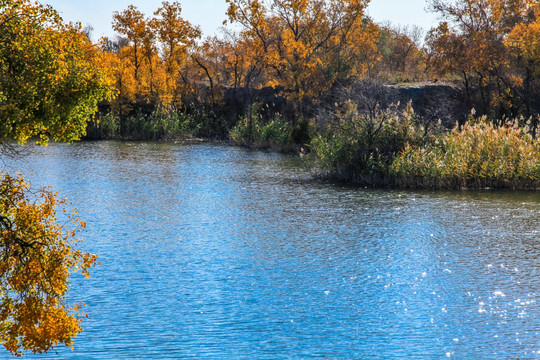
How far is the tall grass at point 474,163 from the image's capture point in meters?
A: 20.5

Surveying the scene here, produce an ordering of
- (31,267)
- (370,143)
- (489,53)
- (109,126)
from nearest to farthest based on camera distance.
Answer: (31,267) < (370,143) < (489,53) < (109,126)

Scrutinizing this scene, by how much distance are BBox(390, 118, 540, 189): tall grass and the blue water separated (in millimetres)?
814

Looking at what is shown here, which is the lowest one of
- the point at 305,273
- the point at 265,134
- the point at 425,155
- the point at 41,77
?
the point at 305,273

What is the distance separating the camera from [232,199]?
19.0 m

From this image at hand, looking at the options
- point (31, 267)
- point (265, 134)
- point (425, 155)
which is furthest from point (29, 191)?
point (265, 134)

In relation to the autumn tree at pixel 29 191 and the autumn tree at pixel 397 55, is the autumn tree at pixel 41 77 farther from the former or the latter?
the autumn tree at pixel 397 55

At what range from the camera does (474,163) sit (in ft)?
68.1

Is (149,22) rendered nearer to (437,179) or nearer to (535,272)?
(437,179)

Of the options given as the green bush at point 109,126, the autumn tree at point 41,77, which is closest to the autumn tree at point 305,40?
the green bush at point 109,126

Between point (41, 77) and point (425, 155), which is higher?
point (41, 77)

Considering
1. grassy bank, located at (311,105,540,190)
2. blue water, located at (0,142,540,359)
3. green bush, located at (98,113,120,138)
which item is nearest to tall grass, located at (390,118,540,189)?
grassy bank, located at (311,105,540,190)

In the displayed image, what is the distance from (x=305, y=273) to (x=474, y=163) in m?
11.7

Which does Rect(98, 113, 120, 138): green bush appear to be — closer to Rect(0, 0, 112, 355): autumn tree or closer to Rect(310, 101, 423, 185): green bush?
Rect(310, 101, 423, 185): green bush

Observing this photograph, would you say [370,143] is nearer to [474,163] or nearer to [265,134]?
[474,163]
